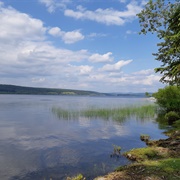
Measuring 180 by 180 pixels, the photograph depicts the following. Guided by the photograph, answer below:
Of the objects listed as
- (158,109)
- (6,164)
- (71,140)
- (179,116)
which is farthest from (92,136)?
(158,109)

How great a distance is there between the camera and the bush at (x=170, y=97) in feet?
154

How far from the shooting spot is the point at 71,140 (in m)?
26.7

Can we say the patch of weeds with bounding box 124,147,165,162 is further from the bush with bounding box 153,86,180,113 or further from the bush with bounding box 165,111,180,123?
the bush with bounding box 153,86,180,113

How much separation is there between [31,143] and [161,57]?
1901cm

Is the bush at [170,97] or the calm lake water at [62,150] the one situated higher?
the bush at [170,97]

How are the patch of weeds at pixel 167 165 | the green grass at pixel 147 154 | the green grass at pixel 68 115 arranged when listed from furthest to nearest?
the green grass at pixel 68 115, the green grass at pixel 147 154, the patch of weeds at pixel 167 165

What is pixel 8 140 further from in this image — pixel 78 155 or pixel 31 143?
pixel 78 155

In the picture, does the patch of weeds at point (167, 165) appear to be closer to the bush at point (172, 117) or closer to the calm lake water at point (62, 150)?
the calm lake water at point (62, 150)

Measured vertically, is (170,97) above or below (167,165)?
above

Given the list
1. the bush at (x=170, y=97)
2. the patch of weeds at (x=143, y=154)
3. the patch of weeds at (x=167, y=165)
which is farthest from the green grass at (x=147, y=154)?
the bush at (x=170, y=97)

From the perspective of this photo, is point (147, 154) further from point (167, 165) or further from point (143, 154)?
point (167, 165)

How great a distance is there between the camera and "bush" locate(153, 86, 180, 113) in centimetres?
4680

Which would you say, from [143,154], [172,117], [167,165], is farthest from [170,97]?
[167,165]

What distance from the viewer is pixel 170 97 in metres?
48.7
